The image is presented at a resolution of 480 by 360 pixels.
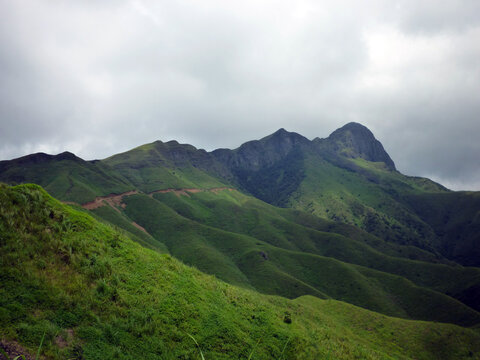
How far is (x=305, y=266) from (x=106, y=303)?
5189 inches

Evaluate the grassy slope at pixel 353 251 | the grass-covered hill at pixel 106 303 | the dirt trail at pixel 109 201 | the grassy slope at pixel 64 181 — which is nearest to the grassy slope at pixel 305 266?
the grassy slope at pixel 353 251

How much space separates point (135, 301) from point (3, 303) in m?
6.66

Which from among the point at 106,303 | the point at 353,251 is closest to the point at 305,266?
the point at 353,251

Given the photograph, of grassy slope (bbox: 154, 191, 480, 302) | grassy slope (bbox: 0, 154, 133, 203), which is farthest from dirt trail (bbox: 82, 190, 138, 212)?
grassy slope (bbox: 154, 191, 480, 302)

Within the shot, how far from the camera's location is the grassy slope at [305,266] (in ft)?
358

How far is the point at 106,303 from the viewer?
15.7 m

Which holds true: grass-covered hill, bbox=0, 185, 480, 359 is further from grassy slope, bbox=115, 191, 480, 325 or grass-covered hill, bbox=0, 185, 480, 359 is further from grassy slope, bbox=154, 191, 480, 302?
grassy slope, bbox=154, 191, 480, 302

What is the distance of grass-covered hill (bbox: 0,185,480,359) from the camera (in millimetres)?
13008

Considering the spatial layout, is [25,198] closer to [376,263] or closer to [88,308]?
[88,308]

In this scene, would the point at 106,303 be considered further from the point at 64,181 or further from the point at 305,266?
the point at 64,181

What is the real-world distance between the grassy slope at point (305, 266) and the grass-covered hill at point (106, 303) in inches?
3505

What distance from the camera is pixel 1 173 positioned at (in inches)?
7756

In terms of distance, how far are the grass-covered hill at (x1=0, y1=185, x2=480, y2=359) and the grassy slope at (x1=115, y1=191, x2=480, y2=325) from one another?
89020 millimetres

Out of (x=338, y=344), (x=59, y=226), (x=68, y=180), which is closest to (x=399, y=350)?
(x=338, y=344)
